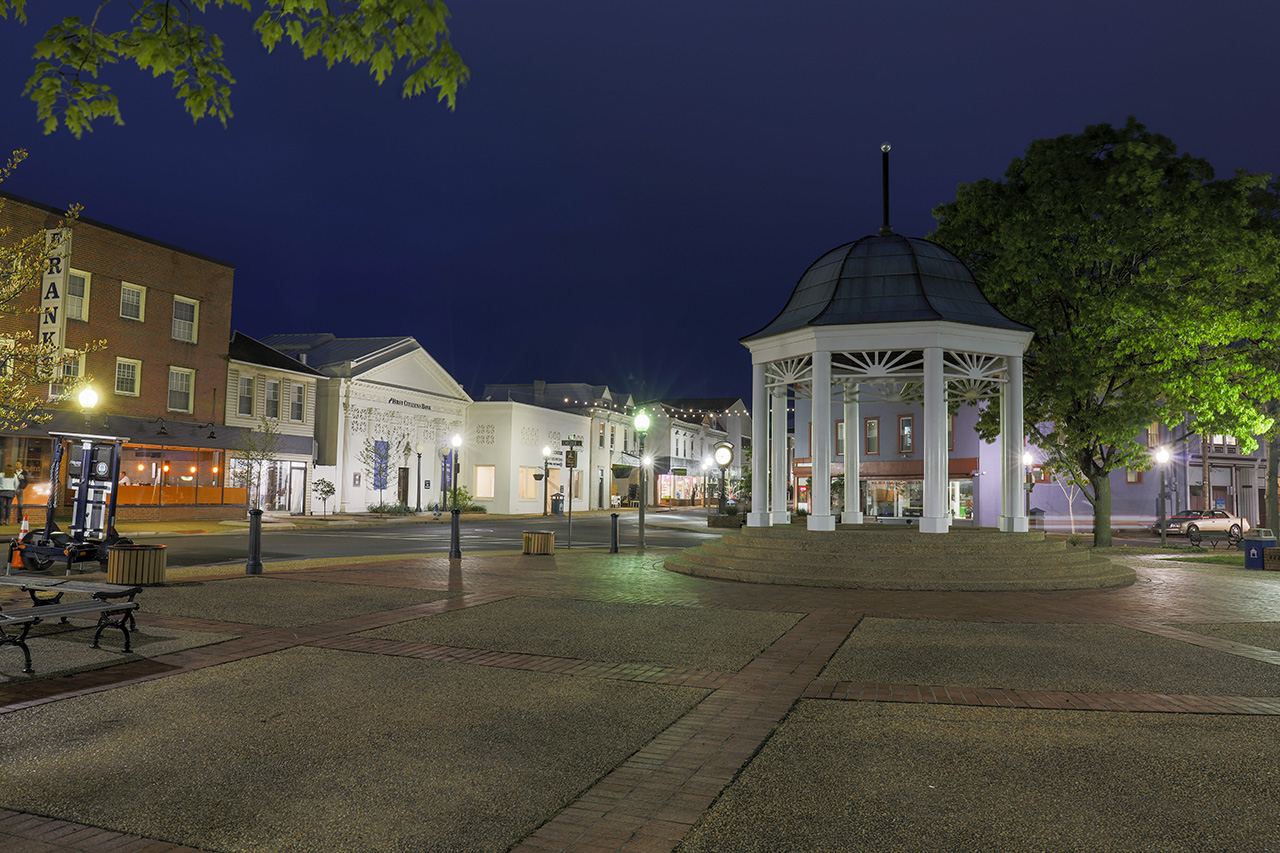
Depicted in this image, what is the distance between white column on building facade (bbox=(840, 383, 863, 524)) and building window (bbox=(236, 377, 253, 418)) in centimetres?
2913

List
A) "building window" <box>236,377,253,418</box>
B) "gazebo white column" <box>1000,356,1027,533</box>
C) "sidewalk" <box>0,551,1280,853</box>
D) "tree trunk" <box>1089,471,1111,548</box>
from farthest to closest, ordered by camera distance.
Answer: "building window" <box>236,377,253,418</box> < "tree trunk" <box>1089,471,1111,548</box> < "gazebo white column" <box>1000,356,1027,533</box> < "sidewalk" <box>0,551,1280,853</box>

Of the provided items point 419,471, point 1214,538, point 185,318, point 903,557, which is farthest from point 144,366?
point 1214,538

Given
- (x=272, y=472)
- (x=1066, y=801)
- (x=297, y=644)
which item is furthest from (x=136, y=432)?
(x=1066, y=801)

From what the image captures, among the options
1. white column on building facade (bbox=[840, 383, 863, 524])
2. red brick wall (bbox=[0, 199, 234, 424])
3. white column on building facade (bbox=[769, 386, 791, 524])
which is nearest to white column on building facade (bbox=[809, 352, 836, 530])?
white column on building facade (bbox=[840, 383, 863, 524])

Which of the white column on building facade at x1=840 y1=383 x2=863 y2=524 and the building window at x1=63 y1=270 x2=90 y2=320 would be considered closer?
the white column on building facade at x1=840 y1=383 x2=863 y2=524

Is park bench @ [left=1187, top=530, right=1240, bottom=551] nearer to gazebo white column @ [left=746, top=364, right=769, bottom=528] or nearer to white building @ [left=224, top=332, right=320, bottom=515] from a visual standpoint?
gazebo white column @ [left=746, top=364, right=769, bottom=528]

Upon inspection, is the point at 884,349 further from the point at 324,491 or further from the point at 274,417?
the point at 274,417

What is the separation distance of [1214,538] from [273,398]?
38.4 metres

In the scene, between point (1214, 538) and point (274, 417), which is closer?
point (1214, 538)

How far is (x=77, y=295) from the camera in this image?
32.1 metres

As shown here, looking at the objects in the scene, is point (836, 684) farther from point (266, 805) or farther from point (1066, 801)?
point (266, 805)

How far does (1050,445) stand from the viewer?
2472cm

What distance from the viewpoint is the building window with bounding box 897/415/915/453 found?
147 feet

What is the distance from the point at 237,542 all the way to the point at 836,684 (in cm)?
2190
